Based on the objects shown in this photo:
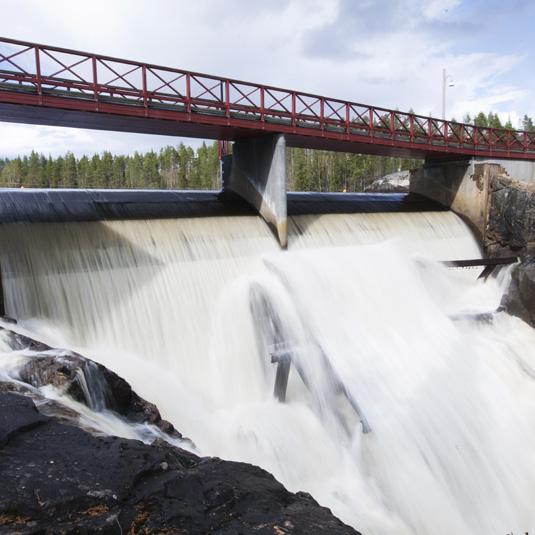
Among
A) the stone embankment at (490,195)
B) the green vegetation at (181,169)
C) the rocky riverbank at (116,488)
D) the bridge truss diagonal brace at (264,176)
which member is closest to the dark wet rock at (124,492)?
the rocky riverbank at (116,488)

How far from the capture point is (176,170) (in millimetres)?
91000

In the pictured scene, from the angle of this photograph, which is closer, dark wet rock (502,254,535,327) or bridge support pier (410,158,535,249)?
dark wet rock (502,254,535,327)

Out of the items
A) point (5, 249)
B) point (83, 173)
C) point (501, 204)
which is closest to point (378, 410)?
point (5, 249)

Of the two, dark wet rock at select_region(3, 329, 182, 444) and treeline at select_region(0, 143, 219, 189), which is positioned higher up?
dark wet rock at select_region(3, 329, 182, 444)

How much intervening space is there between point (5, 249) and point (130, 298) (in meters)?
2.64

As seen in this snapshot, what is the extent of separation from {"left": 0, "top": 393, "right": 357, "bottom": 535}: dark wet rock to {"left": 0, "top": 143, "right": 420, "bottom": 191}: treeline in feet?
194

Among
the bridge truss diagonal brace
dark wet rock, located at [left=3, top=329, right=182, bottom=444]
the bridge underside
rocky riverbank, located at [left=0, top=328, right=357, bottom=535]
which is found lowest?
dark wet rock, located at [left=3, top=329, right=182, bottom=444]

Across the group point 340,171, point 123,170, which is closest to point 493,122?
point 340,171

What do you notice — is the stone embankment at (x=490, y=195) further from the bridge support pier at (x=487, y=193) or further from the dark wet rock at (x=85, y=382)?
the dark wet rock at (x=85, y=382)

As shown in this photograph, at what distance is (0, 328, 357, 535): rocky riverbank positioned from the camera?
9.45 ft

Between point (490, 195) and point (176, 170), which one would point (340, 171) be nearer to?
point (176, 170)

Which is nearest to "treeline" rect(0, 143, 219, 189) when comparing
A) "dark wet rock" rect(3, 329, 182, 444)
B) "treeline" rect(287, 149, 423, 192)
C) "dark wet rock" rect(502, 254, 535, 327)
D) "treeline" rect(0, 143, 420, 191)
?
"treeline" rect(0, 143, 420, 191)

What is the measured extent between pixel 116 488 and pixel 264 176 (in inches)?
535

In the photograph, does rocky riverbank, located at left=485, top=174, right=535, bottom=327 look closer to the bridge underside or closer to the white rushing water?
the bridge underside
